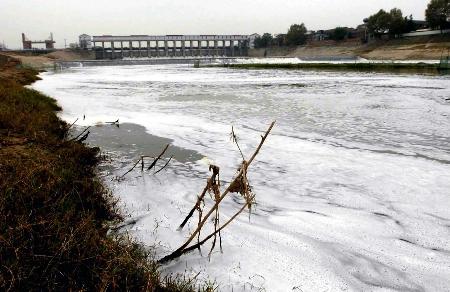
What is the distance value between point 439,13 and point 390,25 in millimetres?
12768

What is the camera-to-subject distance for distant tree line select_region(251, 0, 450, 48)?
78150mm

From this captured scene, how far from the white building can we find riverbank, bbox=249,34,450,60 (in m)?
67.2

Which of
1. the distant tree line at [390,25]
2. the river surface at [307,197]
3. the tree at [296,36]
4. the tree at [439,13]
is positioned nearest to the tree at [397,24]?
the distant tree line at [390,25]

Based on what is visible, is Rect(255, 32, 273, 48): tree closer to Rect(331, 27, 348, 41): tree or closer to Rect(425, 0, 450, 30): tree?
Rect(331, 27, 348, 41): tree

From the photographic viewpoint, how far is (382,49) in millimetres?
86562

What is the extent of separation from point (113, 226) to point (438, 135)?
917 centimetres

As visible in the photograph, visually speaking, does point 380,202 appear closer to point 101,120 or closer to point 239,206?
point 239,206

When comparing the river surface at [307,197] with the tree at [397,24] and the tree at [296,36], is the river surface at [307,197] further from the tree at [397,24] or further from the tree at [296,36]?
the tree at [296,36]

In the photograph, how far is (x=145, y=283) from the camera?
302 centimetres

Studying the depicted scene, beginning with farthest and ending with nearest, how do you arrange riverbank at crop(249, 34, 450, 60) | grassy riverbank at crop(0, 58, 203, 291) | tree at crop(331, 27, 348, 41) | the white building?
the white building
tree at crop(331, 27, 348, 41)
riverbank at crop(249, 34, 450, 60)
grassy riverbank at crop(0, 58, 203, 291)

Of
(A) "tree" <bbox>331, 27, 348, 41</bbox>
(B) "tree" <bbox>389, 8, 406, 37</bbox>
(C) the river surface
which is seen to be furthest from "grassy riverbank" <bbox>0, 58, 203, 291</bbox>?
(A) "tree" <bbox>331, 27, 348, 41</bbox>

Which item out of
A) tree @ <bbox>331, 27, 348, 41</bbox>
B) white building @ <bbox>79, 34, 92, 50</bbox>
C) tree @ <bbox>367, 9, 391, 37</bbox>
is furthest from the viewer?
white building @ <bbox>79, 34, 92, 50</bbox>

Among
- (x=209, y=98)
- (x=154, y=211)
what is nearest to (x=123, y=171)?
(x=154, y=211)

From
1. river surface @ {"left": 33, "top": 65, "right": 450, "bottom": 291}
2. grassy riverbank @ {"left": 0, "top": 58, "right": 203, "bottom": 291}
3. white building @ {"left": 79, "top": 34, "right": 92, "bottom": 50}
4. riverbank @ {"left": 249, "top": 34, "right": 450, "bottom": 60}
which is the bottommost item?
river surface @ {"left": 33, "top": 65, "right": 450, "bottom": 291}
